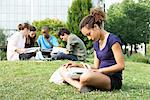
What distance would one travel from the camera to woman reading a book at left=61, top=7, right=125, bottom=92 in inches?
263

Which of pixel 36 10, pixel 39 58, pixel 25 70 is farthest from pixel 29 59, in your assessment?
pixel 36 10

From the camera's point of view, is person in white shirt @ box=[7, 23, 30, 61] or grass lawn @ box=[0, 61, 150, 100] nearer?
grass lawn @ box=[0, 61, 150, 100]

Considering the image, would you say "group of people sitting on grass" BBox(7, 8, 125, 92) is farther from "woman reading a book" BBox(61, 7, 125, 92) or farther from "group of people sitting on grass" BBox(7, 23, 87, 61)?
"group of people sitting on grass" BBox(7, 23, 87, 61)

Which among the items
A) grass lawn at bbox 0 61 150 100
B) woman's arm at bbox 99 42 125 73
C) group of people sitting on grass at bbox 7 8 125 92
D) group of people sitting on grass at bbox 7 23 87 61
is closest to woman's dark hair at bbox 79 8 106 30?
group of people sitting on grass at bbox 7 8 125 92

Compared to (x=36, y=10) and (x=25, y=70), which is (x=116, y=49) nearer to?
(x=25, y=70)

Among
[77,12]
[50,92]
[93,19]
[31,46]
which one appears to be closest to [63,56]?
[31,46]

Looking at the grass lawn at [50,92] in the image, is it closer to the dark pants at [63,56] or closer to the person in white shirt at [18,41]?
the person in white shirt at [18,41]

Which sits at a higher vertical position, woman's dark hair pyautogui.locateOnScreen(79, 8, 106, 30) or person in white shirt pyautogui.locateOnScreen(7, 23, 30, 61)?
woman's dark hair pyautogui.locateOnScreen(79, 8, 106, 30)

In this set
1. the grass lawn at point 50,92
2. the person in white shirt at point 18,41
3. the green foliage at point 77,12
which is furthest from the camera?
the green foliage at point 77,12

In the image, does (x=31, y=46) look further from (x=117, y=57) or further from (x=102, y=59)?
(x=117, y=57)

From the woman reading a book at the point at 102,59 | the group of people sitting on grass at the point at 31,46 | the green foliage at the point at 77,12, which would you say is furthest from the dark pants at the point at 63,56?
the green foliage at the point at 77,12

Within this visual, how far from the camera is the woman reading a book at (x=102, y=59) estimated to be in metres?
6.69

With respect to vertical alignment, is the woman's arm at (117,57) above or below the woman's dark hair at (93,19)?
below

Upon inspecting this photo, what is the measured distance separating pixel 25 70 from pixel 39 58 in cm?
271
